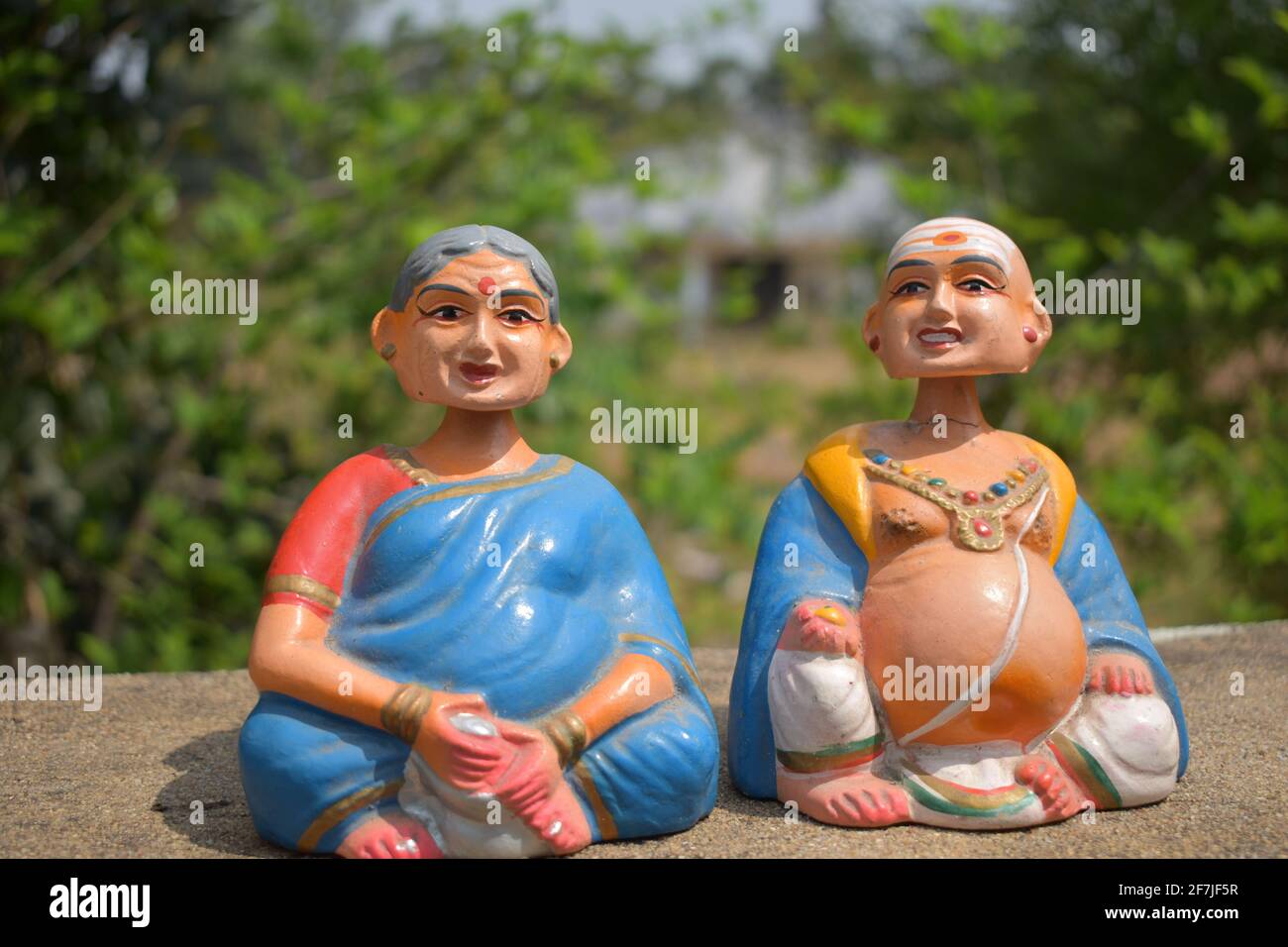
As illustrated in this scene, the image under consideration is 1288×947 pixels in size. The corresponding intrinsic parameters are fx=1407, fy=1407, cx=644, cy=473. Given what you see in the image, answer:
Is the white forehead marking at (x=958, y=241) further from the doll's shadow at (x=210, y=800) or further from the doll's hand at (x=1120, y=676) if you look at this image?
the doll's shadow at (x=210, y=800)

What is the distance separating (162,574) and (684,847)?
5.07 metres

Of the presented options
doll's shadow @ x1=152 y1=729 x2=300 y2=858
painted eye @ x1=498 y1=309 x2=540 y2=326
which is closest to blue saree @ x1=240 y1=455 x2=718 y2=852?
doll's shadow @ x1=152 y1=729 x2=300 y2=858

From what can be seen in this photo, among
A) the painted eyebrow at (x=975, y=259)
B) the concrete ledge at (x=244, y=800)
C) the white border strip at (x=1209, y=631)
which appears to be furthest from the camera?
the white border strip at (x=1209, y=631)

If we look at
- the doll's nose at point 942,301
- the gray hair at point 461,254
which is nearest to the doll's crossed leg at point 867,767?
the doll's nose at point 942,301

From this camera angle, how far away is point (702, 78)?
15391 millimetres

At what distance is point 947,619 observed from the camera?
3.62 meters

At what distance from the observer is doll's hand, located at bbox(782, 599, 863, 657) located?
3.67 metres

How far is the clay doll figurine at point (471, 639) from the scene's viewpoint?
11.1 ft

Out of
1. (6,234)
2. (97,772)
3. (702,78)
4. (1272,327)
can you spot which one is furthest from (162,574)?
(702,78)

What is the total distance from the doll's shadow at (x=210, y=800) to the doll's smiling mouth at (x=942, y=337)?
2146mm

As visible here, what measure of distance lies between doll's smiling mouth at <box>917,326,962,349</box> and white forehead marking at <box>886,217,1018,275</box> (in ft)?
0.74

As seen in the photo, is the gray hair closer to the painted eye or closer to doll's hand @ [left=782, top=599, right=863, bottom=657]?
the painted eye

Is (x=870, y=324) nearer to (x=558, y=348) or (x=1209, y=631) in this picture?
(x=558, y=348)

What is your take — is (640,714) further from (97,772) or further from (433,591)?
(97,772)
